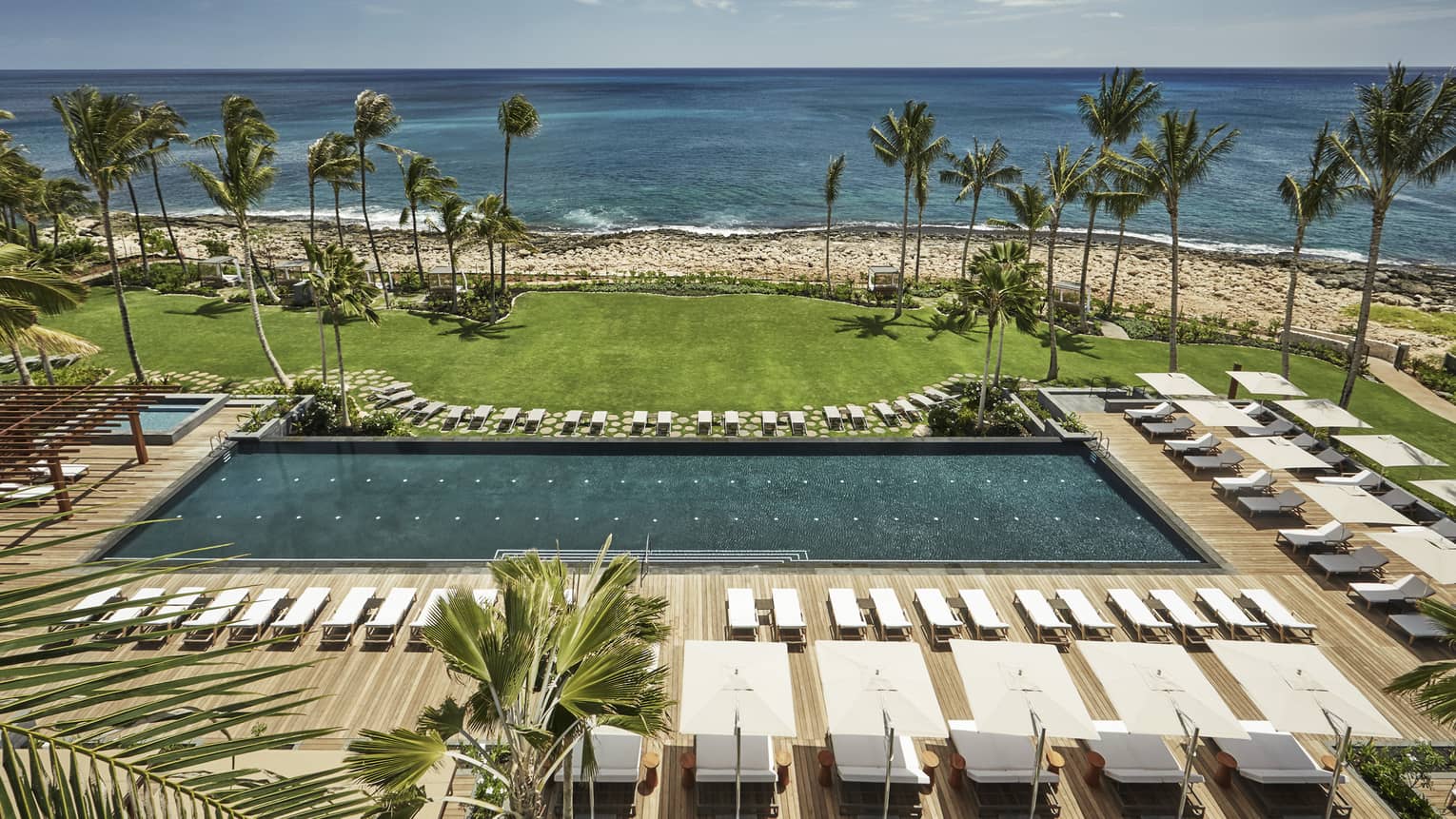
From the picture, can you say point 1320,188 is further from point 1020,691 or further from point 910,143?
point 1020,691

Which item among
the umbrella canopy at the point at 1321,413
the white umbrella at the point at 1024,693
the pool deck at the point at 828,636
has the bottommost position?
the pool deck at the point at 828,636

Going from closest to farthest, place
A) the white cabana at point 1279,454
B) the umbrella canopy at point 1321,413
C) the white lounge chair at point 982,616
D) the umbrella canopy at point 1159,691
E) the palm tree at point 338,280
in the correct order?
the umbrella canopy at point 1159,691 < the white lounge chair at point 982,616 < the white cabana at point 1279,454 < the umbrella canopy at point 1321,413 < the palm tree at point 338,280

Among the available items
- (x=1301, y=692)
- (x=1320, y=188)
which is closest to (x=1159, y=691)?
(x=1301, y=692)

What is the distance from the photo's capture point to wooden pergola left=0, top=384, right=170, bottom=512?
1059 centimetres

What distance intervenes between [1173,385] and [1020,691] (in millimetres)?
17309

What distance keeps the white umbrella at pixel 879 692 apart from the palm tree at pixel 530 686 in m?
3.78

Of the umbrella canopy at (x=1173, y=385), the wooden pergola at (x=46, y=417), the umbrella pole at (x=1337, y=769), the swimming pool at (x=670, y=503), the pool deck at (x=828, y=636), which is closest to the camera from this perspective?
the wooden pergola at (x=46, y=417)

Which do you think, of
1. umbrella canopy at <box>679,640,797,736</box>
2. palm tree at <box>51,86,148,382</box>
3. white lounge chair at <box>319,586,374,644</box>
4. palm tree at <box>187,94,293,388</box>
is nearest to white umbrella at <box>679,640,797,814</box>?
umbrella canopy at <box>679,640,797,736</box>

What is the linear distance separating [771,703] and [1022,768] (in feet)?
13.9

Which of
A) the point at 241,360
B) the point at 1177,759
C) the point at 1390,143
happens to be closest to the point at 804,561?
the point at 1177,759

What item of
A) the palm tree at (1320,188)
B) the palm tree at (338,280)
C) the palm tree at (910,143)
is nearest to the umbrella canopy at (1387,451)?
the palm tree at (1320,188)

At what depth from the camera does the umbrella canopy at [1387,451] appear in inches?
770

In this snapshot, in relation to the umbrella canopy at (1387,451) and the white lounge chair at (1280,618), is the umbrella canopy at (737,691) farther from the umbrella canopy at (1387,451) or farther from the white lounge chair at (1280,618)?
the umbrella canopy at (1387,451)

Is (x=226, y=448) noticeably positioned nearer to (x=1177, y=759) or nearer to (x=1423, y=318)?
(x=1177, y=759)
